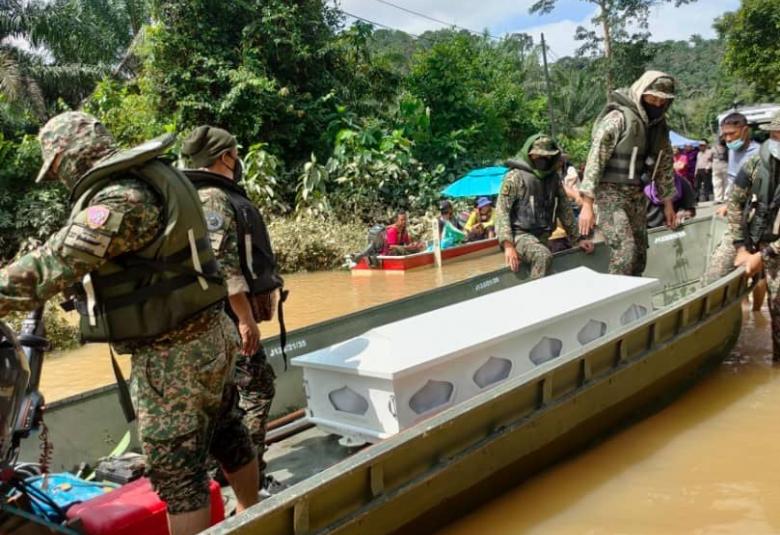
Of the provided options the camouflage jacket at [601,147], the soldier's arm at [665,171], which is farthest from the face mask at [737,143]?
the camouflage jacket at [601,147]

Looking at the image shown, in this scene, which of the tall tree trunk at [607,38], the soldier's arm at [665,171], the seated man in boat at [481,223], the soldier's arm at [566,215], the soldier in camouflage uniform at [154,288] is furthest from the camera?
the tall tree trunk at [607,38]

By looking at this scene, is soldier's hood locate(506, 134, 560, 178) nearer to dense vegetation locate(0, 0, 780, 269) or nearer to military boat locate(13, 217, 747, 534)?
military boat locate(13, 217, 747, 534)

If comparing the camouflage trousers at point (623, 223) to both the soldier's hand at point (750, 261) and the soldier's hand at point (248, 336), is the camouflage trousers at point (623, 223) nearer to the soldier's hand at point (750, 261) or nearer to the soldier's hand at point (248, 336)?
the soldier's hand at point (750, 261)

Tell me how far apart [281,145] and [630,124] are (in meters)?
12.8

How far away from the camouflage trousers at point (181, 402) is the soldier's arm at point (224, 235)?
58 cm

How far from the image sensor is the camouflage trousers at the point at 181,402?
250 cm

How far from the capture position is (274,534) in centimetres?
246

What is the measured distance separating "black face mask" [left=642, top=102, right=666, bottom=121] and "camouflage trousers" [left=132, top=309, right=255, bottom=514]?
411 cm

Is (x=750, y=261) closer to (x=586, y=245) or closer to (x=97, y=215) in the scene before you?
(x=586, y=245)

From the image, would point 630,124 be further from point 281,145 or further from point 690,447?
point 281,145

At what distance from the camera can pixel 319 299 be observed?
11664 mm

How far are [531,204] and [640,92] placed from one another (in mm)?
1208

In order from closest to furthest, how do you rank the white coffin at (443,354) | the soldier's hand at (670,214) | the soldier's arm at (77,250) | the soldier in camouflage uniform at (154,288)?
1. the soldier's arm at (77,250)
2. the soldier in camouflage uniform at (154,288)
3. the white coffin at (443,354)
4. the soldier's hand at (670,214)

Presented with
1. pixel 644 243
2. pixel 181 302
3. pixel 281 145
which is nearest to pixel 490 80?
pixel 281 145
